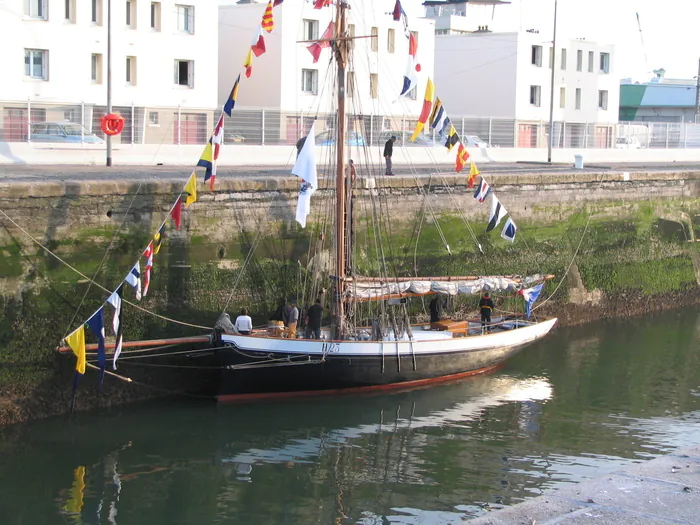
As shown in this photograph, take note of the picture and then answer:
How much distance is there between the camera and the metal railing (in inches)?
1225

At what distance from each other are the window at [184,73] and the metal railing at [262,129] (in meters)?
1.82

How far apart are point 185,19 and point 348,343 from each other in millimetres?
28129

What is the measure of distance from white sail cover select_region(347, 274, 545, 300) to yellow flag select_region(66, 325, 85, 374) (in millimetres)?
6037

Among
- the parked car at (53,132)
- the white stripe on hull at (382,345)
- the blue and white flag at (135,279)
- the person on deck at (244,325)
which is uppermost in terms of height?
the parked car at (53,132)

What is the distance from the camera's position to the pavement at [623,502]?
13.3m

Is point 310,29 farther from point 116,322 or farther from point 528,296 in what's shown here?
point 116,322

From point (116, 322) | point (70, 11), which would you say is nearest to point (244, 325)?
point (116, 322)

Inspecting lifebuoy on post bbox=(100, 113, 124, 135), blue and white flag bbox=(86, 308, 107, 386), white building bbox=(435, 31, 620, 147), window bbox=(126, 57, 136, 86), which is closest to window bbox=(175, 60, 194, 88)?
window bbox=(126, 57, 136, 86)

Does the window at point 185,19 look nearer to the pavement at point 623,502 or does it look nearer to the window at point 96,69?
the window at point 96,69

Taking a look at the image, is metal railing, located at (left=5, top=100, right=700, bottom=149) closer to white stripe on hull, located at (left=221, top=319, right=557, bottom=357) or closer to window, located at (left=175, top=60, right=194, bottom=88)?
window, located at (left=175, top=60, right=194, bottom=88)

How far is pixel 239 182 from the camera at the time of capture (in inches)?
886

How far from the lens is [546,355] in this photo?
2603 cm

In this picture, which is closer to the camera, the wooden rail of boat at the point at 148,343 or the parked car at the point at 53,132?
the wooden rail of boat at the point at 148,343

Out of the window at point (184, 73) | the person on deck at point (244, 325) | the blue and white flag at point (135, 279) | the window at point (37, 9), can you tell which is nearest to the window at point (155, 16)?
the window at point (184, 73)
